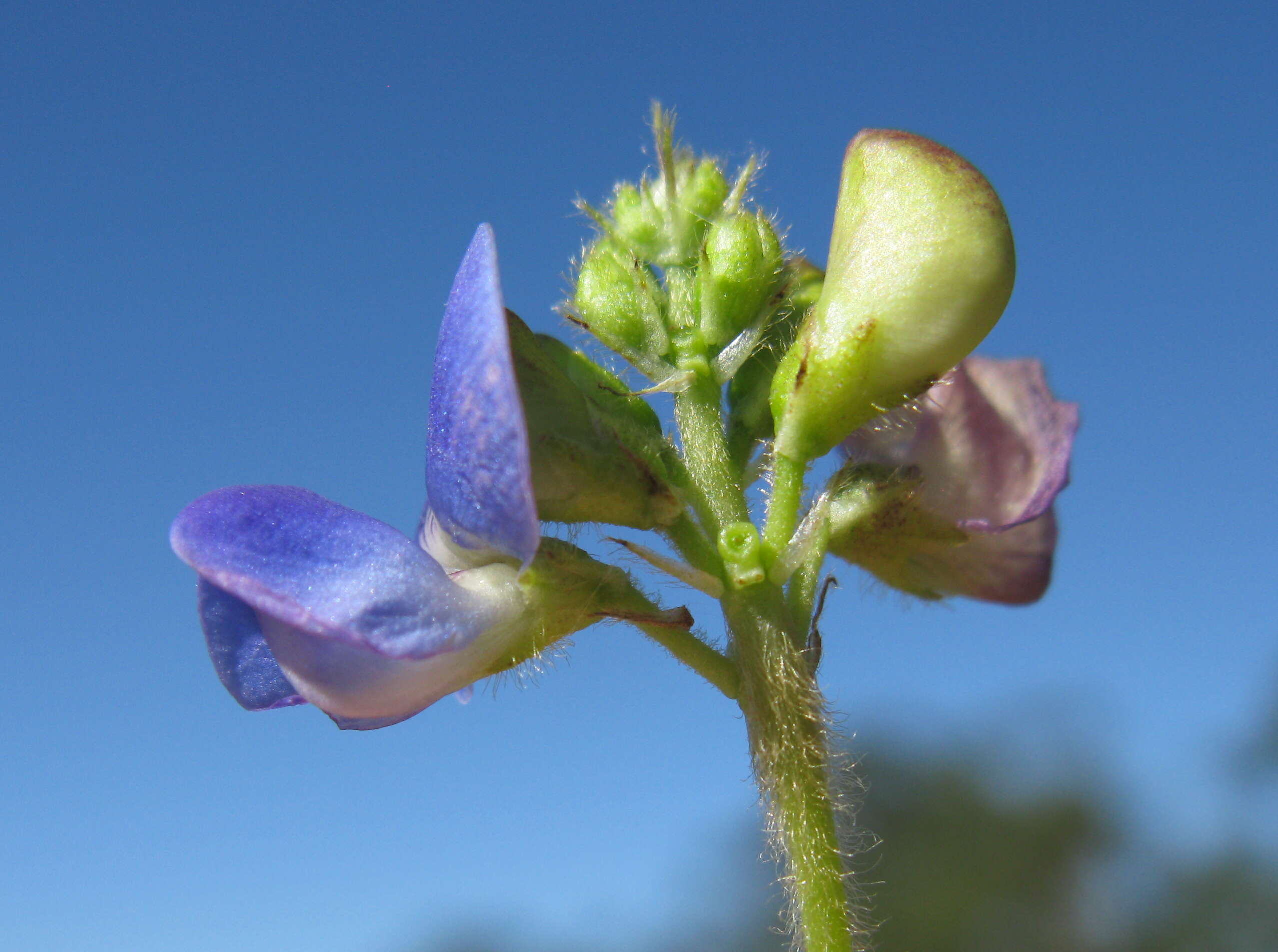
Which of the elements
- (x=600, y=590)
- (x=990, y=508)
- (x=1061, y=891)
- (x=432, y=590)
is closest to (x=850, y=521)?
(x=990, y=508)

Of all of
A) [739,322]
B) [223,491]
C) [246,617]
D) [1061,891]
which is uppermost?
[739,322]

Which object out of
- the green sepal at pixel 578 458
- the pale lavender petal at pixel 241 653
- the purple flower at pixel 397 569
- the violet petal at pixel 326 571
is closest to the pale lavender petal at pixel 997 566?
the green sepal at pixel 578 458

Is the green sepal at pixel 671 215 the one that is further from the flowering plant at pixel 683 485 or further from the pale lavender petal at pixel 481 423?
the pale lavender petal at pixel 481 423

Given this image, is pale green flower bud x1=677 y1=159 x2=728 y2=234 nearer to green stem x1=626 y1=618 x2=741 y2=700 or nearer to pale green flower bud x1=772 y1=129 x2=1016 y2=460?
pale green flower bud x1=772 y1=129 x2=1016 y2=460

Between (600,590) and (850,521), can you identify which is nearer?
(600,590)

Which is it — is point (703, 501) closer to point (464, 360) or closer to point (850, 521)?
point (850, 521)

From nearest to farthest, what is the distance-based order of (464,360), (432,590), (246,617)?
1. (464,360)
2. (432,590)
3. (246,617)
